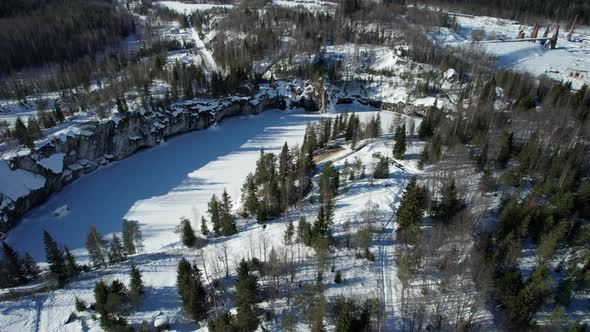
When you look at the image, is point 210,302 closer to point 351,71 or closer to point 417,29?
point 351,71

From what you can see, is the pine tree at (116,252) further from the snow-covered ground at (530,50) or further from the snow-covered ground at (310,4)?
the snow-covered ground at (310,4)

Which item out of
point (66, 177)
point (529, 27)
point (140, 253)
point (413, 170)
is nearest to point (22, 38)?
point (66, 177)

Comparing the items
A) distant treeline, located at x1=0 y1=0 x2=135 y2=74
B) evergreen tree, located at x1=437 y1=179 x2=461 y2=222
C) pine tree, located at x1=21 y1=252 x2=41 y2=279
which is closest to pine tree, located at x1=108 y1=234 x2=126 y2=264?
pine tree, located at x1=21 y1=252 x2=41 y2=279

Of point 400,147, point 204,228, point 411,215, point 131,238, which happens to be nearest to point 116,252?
point 131,238

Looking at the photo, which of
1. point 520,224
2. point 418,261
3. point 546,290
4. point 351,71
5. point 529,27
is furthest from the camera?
point 529,27

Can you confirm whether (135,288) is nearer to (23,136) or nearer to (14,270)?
(14,270)

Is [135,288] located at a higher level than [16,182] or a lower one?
lower

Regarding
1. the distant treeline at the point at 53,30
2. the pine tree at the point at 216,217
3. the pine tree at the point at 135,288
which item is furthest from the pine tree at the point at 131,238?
the distant treeline at the point at 53,30
